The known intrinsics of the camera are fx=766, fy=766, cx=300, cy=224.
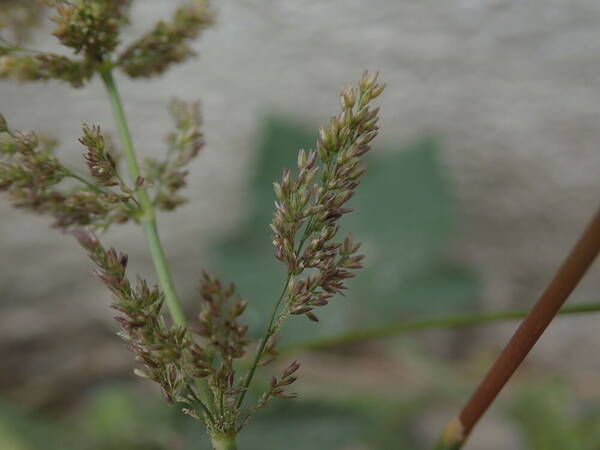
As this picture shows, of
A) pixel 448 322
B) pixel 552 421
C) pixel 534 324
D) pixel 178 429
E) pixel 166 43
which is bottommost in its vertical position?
pixel 552 421

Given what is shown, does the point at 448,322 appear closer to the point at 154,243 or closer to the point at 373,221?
the point at 154,243

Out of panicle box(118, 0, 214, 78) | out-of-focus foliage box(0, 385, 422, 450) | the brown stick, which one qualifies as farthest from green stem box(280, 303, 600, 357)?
panicle box(118, 0, 214, 78)

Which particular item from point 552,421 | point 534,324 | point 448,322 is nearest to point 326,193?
point 534,324

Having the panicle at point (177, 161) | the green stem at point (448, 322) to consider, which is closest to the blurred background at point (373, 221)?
the green stem at point (448, 322)

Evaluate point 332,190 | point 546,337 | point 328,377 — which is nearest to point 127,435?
point 328,377

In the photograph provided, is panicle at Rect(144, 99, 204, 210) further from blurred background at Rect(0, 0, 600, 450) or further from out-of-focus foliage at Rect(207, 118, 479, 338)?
out-of-focus foliage at Rect(207, 118, 479, 338)

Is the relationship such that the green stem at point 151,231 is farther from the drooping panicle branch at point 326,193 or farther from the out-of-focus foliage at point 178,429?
the out-of-focus foliage at point 178,429

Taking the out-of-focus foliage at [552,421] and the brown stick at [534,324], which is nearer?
the brown stick at [534,324]
